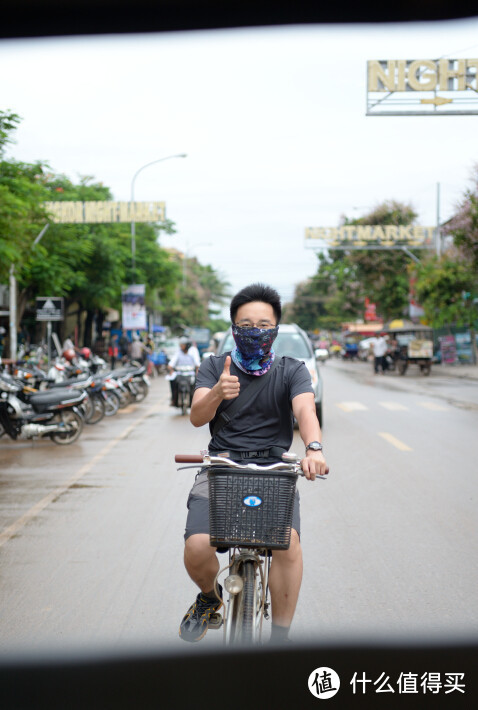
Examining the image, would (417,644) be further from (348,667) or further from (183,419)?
(183,419)

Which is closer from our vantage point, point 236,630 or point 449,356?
point 236,630

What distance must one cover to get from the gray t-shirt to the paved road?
1.29 metres

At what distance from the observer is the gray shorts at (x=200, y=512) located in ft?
11.3

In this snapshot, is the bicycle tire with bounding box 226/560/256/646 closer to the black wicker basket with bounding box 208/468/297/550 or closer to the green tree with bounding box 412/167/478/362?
the black wicker basket with bounding box 208/468/297/550

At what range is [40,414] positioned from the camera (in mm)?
12594

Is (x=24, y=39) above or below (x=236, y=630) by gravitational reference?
above

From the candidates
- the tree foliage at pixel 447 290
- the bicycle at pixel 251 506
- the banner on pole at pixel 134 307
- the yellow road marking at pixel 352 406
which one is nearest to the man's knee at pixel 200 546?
the bicycle at pixel 251 506

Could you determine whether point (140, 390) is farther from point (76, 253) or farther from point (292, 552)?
point (292, 552)

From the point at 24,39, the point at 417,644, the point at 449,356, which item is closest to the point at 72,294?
the point at 449,356

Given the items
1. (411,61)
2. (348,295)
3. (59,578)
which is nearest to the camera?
(59,578)

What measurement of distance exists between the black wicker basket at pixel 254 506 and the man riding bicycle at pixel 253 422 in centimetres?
28

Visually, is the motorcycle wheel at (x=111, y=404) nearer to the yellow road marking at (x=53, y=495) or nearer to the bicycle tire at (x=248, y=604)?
the yellow road marking at (x=53, y=495)

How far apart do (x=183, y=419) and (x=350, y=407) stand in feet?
13.2

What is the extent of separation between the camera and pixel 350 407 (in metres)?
18.7
